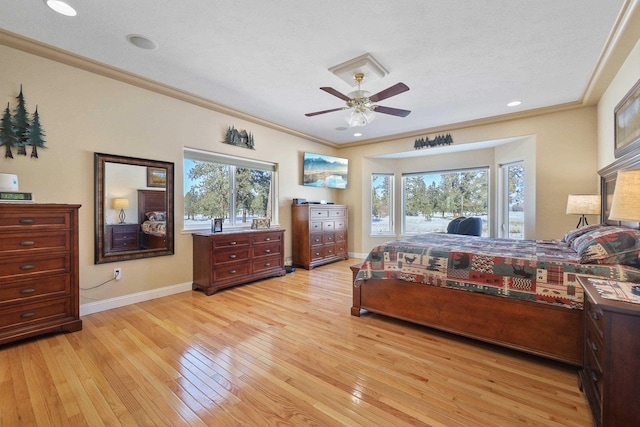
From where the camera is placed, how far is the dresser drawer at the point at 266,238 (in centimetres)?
429

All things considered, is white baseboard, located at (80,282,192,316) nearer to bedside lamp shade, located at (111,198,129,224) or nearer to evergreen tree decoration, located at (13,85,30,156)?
bedside lamp shade, located at (111,198,129,224)

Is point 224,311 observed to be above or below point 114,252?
below

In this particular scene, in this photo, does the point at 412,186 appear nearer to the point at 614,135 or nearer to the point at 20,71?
the point at 614,135

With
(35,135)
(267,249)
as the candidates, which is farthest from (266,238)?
(35,135)

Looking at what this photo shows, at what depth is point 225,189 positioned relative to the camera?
14.9 feet

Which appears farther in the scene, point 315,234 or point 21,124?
point 315,234

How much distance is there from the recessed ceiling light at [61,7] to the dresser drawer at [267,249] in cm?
311

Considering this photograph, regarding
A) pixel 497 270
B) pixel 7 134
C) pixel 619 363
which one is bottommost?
pixel 619 363

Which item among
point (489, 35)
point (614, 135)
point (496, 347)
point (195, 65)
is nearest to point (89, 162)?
point (195, 65)

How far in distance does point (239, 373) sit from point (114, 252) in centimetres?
229

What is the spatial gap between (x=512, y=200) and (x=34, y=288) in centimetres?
661

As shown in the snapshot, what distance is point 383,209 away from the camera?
21.6 feet

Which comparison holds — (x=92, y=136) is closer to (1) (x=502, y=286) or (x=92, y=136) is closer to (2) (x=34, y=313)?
(2) (x=34, y=313)

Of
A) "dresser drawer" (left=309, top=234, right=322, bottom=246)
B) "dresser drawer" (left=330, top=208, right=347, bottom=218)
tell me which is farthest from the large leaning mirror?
"dresser drawer" (left=330, top=208, right=347, bottom=218)
